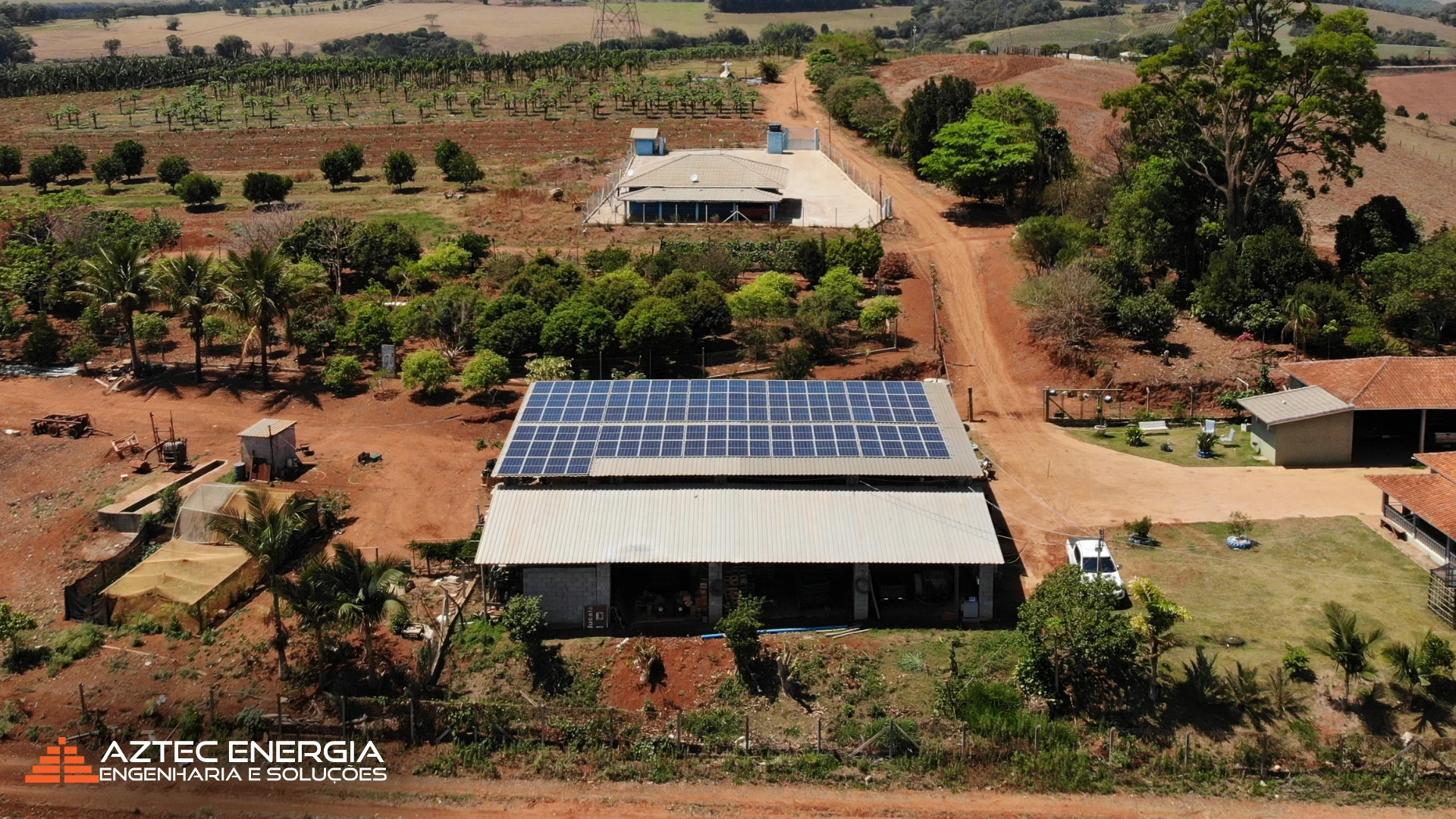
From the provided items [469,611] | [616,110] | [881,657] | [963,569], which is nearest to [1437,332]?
[963,569]

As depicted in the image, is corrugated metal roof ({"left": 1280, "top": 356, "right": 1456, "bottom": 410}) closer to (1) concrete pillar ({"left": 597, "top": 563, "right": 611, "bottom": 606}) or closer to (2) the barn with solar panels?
(2) the barn with solar panels

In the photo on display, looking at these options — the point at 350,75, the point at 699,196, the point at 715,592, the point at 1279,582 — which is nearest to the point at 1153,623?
the point at 1279,582

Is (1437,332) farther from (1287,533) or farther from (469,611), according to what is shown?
(469,611)

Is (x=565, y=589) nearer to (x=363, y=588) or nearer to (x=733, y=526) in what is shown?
(x=733, y=526)

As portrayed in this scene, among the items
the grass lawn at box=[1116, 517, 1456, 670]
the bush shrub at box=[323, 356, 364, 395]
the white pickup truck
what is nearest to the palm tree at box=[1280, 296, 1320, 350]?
the grass lawn at box=[1116, 517, 1456, 670]

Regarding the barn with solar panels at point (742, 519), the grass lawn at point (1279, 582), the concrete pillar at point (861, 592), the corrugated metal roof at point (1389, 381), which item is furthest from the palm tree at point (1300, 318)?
the concrete pillar at point (861, 592)

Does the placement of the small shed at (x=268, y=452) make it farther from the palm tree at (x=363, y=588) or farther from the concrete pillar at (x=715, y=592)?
the concrete pillar at (x=715, y=592)
